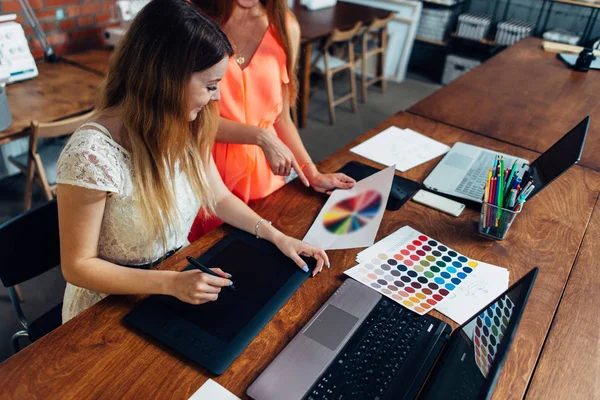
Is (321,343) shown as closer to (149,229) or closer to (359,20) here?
(149,229)

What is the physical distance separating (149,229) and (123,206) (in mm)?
99

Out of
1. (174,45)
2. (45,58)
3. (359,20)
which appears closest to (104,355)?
(174,45)

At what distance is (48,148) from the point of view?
2.31 metres

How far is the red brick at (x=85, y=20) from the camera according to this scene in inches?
107

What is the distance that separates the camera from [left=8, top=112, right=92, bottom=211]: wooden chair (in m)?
1.84

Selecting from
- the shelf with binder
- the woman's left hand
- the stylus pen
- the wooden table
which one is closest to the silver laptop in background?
the woman's left hand

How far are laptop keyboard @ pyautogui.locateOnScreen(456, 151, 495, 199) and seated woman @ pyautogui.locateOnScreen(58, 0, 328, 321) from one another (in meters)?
0.58

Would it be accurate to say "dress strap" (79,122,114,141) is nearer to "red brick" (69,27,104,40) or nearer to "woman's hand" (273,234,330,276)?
"woman's hand" (273,234,330,276)

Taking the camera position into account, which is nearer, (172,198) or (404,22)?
(172,198)

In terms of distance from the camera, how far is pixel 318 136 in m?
3.65

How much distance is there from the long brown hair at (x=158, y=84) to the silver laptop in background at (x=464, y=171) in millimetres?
796

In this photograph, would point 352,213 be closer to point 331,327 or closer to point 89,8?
point 331,327

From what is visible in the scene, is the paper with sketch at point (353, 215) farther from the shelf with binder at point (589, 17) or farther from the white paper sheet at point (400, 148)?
the shelf with binder at point (589, 17)

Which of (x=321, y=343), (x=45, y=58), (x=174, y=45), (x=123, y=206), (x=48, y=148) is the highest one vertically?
(x=174, y=45)
